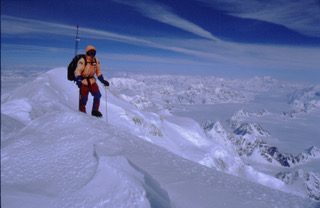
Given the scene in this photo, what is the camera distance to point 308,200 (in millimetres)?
6863

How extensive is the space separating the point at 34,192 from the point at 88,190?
101cm

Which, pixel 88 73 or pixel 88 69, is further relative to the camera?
pixel 88 73

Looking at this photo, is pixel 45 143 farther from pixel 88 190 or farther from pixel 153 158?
pixel 153 158

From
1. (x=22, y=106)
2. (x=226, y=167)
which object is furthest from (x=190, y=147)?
(x=22, y=106)

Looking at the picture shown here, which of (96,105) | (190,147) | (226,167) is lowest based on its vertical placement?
(226,167)

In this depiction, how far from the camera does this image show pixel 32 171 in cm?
627

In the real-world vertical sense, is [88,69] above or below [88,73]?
above

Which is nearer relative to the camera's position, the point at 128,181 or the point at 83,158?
the point at 128,181

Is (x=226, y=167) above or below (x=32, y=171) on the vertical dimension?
below

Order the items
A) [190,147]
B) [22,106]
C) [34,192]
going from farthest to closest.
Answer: [190,147], [22,106], [34,192]

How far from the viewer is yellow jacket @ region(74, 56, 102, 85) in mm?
12852

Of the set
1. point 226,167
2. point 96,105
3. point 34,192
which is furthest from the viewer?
point 226,167

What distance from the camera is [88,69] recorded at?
524 inches

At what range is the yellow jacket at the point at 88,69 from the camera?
12.9m
